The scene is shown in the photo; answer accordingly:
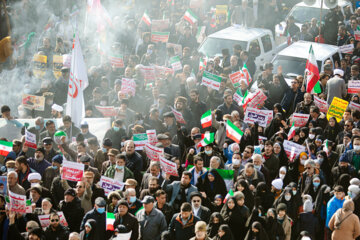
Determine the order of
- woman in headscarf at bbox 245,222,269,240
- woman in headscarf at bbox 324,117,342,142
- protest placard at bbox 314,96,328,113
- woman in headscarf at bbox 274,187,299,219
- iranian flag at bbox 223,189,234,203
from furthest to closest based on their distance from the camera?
protest placard at bbox 314,96,328,113 < woman in headscarf at bbox 324,117,342,142 < woman in headscarf at bbox 274,187,299,219 < iranian flag at bbox 223,189,234,203 < woman in headscarf at bbox 245,222,269,240

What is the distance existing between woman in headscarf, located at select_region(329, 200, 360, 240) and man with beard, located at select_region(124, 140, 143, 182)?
3430 mm

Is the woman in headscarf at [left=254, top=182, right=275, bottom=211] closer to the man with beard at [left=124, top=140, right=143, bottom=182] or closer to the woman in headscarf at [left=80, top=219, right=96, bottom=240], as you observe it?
the man with beard at [left=124, top=140, right=143, bottom=182]

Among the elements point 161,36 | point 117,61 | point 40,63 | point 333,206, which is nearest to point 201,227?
point 333,206

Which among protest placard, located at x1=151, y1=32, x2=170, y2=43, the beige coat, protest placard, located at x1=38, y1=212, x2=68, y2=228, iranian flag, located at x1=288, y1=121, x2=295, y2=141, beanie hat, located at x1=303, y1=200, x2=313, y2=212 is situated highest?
protest placard, located at x1=151, y1=32, x2=170, y2=43

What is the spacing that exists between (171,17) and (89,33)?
13.2 feet

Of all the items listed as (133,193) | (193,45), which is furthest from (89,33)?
(133,193)

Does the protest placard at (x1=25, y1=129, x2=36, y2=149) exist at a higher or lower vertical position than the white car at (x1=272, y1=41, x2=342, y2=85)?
higher

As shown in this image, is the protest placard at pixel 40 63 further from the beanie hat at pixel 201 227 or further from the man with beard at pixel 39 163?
the beanie hat at pixel 201 227

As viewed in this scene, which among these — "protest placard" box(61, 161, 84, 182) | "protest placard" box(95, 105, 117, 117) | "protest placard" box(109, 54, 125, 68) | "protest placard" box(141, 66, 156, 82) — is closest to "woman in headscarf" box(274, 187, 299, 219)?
"protest placard" box(61, 161, 84, 182)

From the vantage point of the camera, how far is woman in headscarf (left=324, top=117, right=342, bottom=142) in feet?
47.9

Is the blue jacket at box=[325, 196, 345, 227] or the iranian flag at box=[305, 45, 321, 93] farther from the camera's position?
the iranian flag at box=[305, 45, 321, 93]

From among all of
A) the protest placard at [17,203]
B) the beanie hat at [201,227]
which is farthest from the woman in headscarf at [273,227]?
the protest placard at [17,203]

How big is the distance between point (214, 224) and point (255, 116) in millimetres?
4217

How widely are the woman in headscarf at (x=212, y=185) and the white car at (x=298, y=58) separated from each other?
6678 millimetres
